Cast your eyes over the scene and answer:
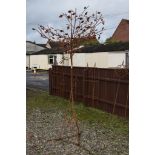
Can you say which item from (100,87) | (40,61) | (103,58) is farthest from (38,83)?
(40,61)

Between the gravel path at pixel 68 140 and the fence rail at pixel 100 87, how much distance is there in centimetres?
141

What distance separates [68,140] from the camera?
4.91 meters

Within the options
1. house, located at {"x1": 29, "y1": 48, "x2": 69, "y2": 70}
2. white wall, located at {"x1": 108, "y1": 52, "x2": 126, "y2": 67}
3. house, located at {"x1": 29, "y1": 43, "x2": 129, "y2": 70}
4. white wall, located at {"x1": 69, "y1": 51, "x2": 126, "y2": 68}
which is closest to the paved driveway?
house, located at {"x1": 29, "y1": 43, "x2": 129, "y2": 70}

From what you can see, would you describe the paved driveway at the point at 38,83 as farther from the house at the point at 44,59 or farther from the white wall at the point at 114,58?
the house at the point at 44,59

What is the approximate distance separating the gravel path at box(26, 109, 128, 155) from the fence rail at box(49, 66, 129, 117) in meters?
1.41

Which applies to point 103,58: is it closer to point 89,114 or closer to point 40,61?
point 40,61

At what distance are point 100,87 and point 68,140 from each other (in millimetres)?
3741

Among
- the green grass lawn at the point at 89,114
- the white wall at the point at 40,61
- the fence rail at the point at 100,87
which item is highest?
the white wall at the point at 40,61

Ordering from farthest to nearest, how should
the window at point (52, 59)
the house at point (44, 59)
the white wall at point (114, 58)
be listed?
1. the window at point (52, 59)
2. the house at point (44, 59)
3. the white wall at point (114, 58)

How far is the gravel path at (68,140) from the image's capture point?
4273 millimetres

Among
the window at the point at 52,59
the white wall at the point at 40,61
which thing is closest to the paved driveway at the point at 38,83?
the window at the point at 52,59

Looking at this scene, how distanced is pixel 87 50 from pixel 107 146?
2267 centimetres
